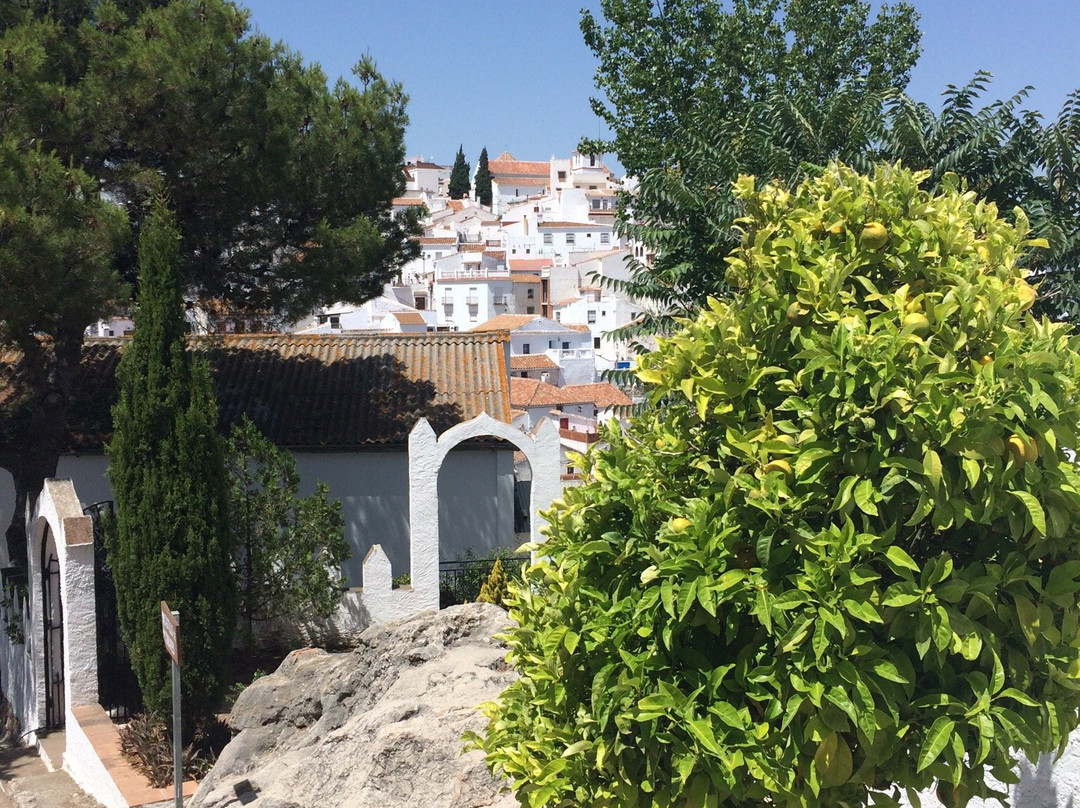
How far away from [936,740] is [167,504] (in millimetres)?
8004

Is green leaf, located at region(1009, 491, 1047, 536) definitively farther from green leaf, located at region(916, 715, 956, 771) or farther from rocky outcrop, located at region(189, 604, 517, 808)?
rocky outcrop, located at region(189, 604, 517, 808)

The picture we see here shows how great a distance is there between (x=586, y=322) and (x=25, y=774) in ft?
175

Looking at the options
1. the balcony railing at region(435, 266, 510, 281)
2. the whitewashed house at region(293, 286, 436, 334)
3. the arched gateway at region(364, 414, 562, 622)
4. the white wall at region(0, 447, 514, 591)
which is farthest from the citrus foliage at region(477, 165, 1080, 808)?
the balcony railing at region(435, 266, 510, 281)

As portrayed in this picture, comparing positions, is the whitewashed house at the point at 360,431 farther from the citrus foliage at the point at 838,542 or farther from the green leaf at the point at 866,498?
the green leaf at the point at 866,498

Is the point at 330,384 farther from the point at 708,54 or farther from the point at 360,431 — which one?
the point at 708,54

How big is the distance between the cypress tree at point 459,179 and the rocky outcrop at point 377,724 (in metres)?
106

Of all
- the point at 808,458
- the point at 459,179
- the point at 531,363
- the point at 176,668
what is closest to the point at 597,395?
the point at 531,363

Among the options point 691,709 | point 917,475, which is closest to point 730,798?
point 691,709

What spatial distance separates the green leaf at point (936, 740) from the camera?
3.76m

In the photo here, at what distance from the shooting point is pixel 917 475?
12.4 ft

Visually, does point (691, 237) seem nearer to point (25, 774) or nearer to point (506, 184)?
point (25, 774)

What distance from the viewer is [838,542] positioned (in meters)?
3.76

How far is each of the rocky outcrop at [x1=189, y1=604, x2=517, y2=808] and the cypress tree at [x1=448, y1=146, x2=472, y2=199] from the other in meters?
106

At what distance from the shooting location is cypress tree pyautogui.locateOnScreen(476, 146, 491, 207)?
11381 centimetres
